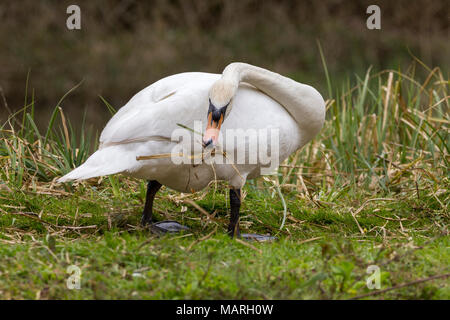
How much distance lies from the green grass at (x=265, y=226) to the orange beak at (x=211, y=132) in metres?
0.41

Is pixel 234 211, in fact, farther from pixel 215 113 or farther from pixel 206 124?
pixel 215 113

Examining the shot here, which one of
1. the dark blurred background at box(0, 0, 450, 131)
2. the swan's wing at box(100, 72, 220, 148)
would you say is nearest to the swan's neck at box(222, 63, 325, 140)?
the swan's wing at box(100, 72, 220, 148)

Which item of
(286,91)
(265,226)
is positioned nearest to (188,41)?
(265,226)

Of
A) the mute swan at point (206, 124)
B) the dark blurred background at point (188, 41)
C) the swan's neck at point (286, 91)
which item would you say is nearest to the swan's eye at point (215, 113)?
the mute swan at point (206, 124)

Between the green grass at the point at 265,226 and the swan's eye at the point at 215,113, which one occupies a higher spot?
the swan's eye at the point at 215,113

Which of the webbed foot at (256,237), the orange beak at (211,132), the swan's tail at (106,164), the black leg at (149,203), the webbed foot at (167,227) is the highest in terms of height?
the orange beak at (211,132)

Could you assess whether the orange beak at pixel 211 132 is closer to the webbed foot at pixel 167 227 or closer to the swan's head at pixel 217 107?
the swan's head at pixel 217 107

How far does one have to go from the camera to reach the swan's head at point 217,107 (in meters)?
3.98

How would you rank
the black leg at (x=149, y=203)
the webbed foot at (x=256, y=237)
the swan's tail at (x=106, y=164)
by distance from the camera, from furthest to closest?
1. the black leg at (x=149, y=203)
2. the webbed foot at (x=256, y=237)
3. the swan's tail at (x=106, y=164)

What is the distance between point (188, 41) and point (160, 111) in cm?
880

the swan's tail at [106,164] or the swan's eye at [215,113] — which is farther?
the swan's eye at [215,113]

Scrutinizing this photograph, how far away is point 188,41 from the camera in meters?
12.7

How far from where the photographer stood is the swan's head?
157 inches

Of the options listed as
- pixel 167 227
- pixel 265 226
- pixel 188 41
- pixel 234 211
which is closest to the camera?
pixel 234 211
